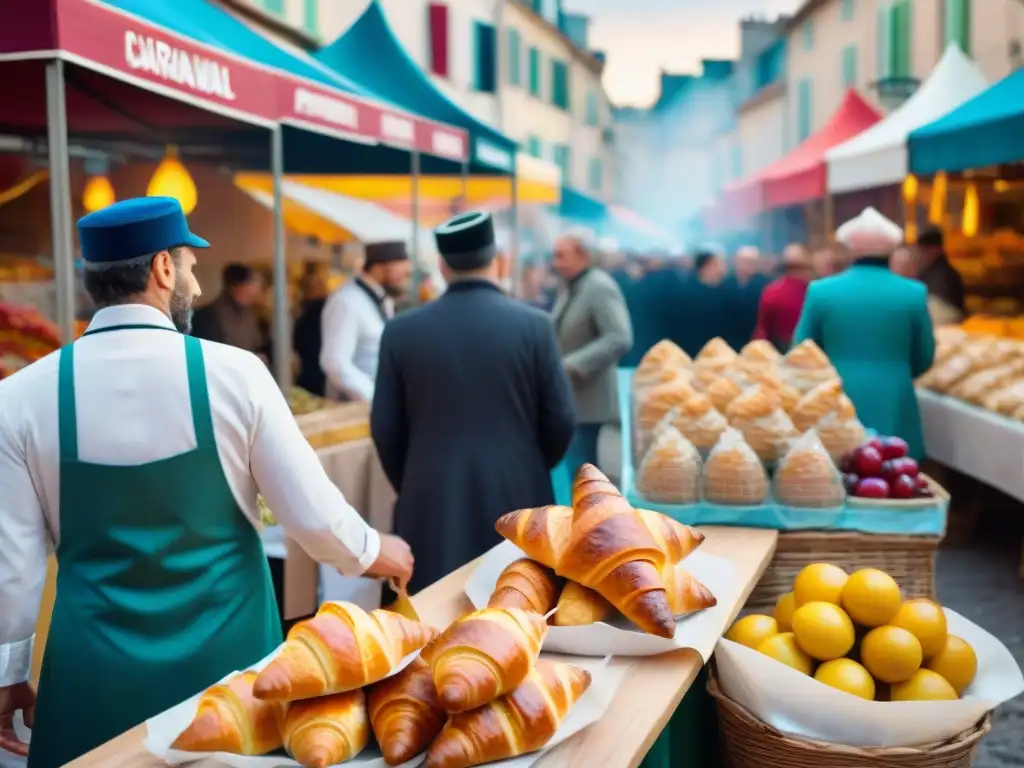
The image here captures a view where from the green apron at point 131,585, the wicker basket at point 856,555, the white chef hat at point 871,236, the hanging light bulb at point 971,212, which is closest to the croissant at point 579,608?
the green apron at point 131,585

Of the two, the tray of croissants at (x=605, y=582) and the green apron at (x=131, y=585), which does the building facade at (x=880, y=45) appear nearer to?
the tray of croissants at (x=605, y=582)

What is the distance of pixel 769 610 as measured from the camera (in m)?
2.83

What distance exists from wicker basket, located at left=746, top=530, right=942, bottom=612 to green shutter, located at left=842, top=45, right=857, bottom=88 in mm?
19059

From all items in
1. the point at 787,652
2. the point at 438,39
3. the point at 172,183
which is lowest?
the point at 787,652

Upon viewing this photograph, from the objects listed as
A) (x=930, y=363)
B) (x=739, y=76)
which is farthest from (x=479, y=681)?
(x=739, y=76)

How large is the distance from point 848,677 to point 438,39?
1803 cm

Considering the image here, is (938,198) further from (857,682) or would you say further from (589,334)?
(857,682)

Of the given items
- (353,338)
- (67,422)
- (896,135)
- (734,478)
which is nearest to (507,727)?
(67,422)

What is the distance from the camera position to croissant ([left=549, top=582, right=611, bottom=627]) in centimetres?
185

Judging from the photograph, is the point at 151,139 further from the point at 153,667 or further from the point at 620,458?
the point at 153,667

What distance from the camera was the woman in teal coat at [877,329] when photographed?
5207mm

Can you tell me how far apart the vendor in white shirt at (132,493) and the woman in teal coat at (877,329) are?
3.64m

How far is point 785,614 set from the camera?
235 cm

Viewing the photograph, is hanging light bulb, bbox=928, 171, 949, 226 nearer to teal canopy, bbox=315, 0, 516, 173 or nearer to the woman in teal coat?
teal canopy, bbox=315, 0, 516, 173
